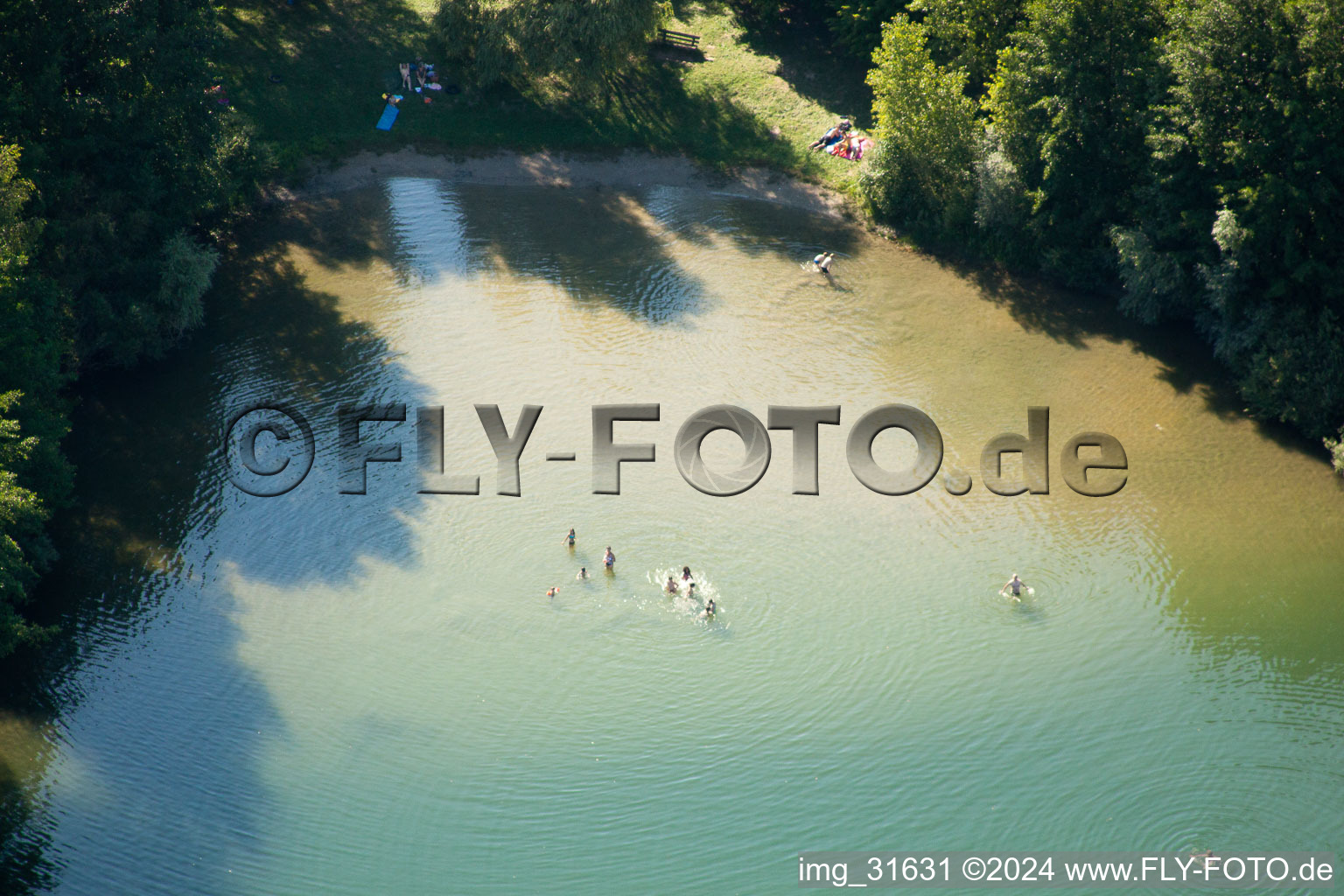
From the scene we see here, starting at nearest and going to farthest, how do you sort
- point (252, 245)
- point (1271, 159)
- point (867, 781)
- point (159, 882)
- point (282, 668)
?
point (159, 882) < point (867, 781) < point (282, 668) < point (1271, 159) < point (252, 245)

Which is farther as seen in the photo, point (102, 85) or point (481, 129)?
point (481, 129)

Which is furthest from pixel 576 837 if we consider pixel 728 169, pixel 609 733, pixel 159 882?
pixel 728 169

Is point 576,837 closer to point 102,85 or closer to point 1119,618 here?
point 1119,618

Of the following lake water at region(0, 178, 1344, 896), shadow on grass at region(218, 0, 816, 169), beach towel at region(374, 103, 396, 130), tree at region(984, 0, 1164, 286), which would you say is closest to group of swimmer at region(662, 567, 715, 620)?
lake water at region(0, 178, 1344, 896)

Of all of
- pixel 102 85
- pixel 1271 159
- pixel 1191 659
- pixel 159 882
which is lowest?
pixel 159 882

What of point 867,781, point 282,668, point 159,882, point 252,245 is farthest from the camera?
point 252,245

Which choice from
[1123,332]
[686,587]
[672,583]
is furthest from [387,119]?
[1123,332]
